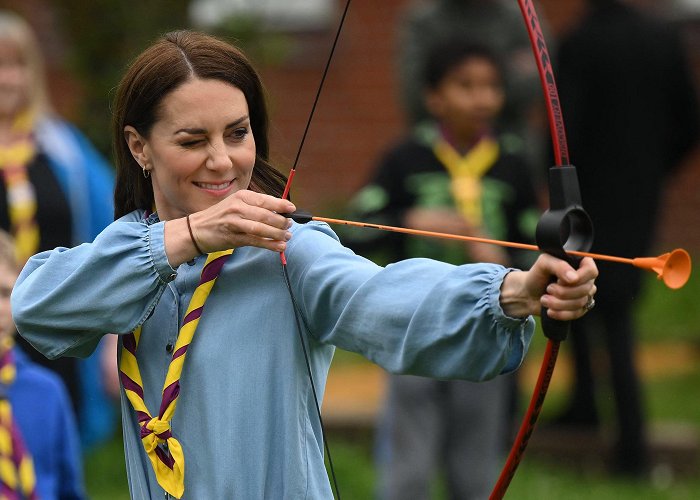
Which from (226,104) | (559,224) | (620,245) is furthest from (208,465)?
(620,245)

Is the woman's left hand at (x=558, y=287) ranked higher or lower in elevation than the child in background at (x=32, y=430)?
higher

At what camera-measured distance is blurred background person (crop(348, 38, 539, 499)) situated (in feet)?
19.3

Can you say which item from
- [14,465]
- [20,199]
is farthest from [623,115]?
[14,465]

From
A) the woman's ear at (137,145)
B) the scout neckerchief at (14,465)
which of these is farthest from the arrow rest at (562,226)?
the scout neckerchief at (14,465)

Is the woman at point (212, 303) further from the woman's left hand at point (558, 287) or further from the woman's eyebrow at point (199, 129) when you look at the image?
the woman's left hand at point (558, 287)

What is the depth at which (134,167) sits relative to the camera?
11.3ft

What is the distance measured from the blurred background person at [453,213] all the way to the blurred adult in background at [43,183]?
1.05 m

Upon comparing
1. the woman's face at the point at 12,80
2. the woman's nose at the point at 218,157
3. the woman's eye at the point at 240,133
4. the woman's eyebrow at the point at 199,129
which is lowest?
the woman's nose at the point at 218,157

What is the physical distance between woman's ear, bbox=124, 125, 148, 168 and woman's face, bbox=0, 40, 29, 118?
2.57m

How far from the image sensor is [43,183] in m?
5.76

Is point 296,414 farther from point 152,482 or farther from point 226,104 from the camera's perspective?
point 226,104

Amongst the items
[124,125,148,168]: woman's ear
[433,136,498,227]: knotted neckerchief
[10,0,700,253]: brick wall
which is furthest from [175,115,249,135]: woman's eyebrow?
[10,0,700,253]: brick wall

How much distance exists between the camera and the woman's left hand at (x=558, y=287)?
2598 mm

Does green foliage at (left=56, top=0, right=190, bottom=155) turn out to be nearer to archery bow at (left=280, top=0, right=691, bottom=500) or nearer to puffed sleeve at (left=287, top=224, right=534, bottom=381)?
puffed sleeve at (left=287, top=224, right=534, bottom=381)
